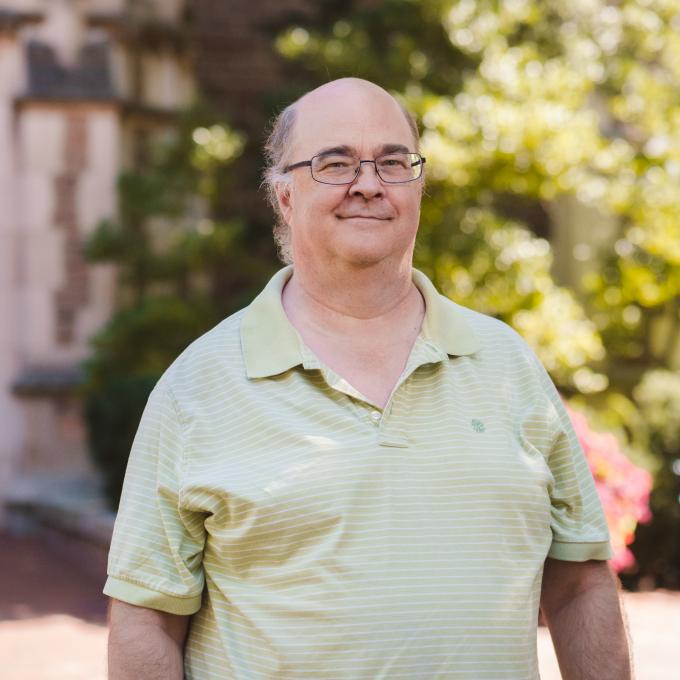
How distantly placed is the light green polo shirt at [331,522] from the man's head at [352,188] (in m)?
0.21

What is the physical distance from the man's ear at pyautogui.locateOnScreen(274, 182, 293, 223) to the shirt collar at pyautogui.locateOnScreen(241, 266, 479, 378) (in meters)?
0.13

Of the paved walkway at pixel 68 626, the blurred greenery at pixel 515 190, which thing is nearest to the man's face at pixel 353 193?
the paved walkway at pixel 68 626

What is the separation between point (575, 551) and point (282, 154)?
3.17ft

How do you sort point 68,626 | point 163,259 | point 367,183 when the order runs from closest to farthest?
point 367,183 < point 68,626 < point 163,259

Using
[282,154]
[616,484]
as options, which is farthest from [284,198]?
[616,484]

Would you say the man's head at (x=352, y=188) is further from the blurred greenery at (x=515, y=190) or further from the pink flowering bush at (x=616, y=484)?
the blurred greenery at (x=515, y=190)

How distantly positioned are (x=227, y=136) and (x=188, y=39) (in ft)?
5.33

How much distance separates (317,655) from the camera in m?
1.97

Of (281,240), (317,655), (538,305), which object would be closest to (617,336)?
(538,305)

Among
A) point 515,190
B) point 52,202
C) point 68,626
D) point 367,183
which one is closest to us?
point 367,183

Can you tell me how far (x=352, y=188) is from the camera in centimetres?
215

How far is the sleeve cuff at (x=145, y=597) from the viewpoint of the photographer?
2.02 meters

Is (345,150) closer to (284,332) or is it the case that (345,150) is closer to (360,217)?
(360,217)

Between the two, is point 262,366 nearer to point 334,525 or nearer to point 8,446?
point 334,525
